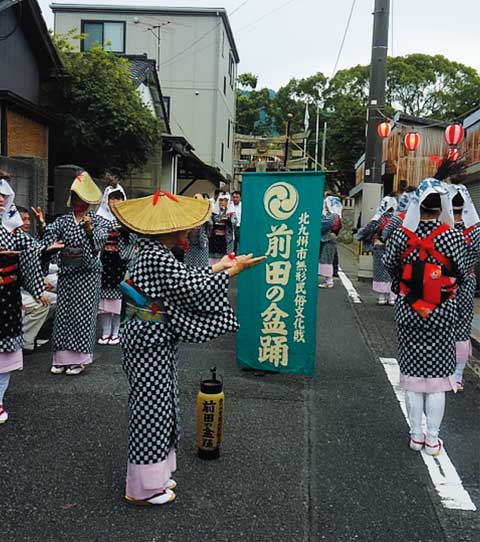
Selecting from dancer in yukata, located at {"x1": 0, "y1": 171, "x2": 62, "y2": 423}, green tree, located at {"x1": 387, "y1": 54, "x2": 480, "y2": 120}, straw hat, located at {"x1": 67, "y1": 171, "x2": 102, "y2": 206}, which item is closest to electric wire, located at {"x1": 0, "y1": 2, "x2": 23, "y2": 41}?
straw hat, located at {"x1": 67, "y1": 171, "x2": 102, "y2": 206}

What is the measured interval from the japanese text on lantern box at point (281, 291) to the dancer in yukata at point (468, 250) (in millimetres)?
1385

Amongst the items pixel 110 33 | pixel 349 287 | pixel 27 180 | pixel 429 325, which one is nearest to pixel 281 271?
pixel 429 325

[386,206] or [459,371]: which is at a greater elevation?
[386,206]

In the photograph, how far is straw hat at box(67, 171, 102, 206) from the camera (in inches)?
227

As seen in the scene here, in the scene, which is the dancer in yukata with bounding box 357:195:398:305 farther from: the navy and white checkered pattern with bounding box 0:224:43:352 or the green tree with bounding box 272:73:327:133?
the green tree with bounding box 272:73:327:133

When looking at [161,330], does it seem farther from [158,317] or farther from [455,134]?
[455,134]

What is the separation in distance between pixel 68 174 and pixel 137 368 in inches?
340

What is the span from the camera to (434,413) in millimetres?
4457

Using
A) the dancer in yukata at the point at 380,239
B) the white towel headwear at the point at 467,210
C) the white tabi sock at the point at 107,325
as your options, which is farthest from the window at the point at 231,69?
the white towel headwear at the point at 467,210

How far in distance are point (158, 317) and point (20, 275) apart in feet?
5.78

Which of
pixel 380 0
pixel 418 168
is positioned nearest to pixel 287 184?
pixel 380 0

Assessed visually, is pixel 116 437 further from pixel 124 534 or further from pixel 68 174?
pixel 68 174

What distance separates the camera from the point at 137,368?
141 inches

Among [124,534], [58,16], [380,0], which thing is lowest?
[124,534]
